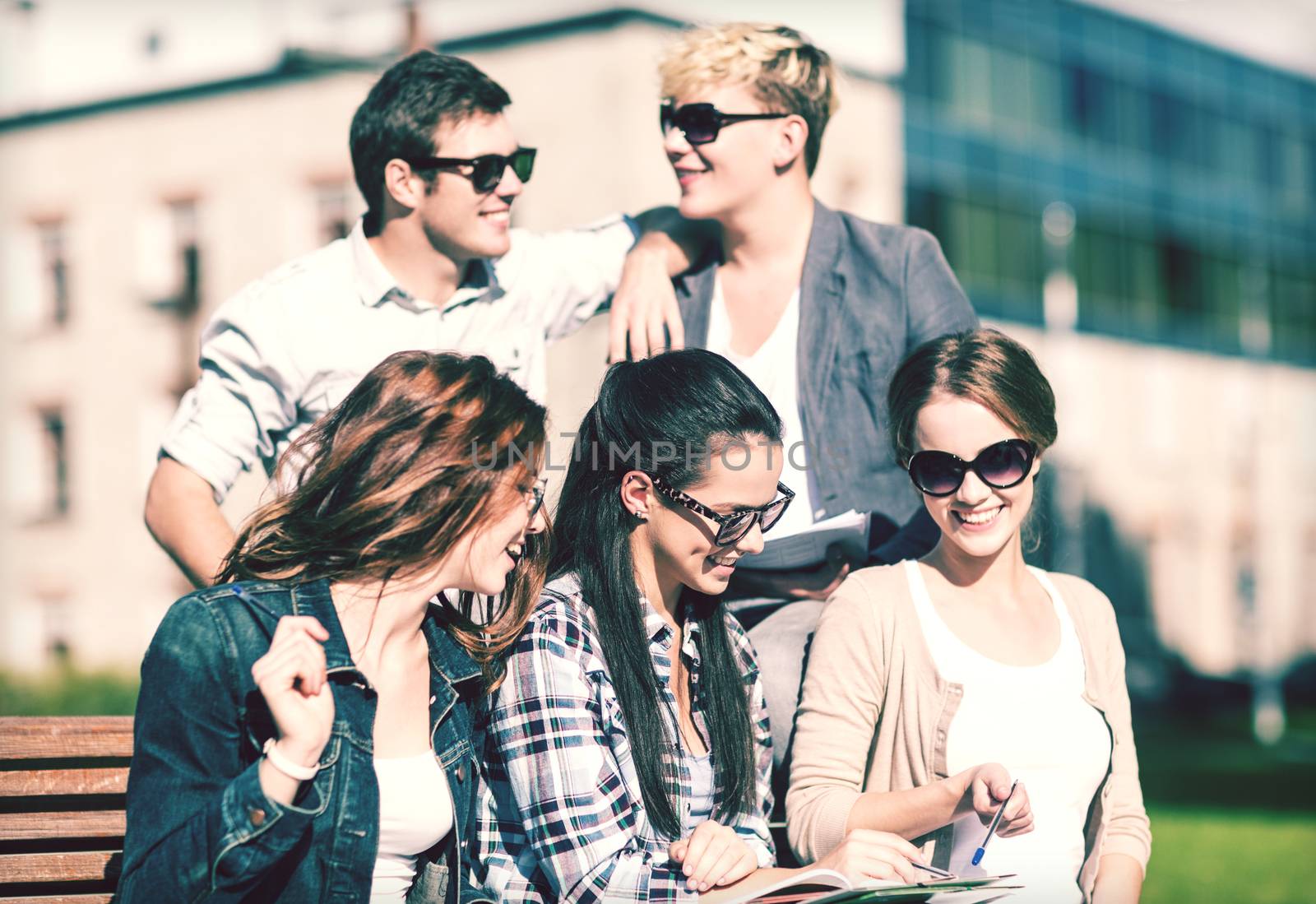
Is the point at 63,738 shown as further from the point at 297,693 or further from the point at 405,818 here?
the point at 297,693

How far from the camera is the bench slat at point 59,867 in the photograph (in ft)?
10.8

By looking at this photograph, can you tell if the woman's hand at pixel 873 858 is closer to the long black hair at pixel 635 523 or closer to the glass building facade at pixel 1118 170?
the long black hair at pixel 635 523

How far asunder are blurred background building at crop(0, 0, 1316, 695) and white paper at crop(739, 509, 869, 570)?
11733 millimetres

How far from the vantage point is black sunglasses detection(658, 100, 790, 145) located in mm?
4219

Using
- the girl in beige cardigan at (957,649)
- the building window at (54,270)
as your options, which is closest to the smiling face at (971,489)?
the girl in beige cardigan at (957,649)

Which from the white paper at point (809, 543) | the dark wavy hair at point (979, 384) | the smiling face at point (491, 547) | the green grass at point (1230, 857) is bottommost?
the green grass at point (1230, 857)

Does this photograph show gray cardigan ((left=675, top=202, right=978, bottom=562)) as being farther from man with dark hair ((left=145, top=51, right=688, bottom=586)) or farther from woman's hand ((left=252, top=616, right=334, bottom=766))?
woman's hand ((left=252, top=616, right=334, bottom=766))

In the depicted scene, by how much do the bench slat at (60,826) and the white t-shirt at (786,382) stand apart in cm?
168

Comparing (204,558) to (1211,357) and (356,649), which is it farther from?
(1211,357)

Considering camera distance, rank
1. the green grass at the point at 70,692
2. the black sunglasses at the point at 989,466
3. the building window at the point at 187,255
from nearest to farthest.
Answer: the black sunglasses at the point at 989,466
the green grass at the point at 70,692
the building window at the point at 187,255

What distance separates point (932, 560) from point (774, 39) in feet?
5.10

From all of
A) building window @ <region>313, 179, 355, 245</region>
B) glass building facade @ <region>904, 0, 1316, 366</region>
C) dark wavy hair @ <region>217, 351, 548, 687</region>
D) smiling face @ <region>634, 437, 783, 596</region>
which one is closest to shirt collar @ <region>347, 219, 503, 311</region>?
dark wavy hair @ <region>217, 351, 548, 687</region>

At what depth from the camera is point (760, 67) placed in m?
4.26

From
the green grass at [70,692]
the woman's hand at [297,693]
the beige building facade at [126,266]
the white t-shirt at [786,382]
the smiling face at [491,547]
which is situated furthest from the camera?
the beige building facade at [126,266]
